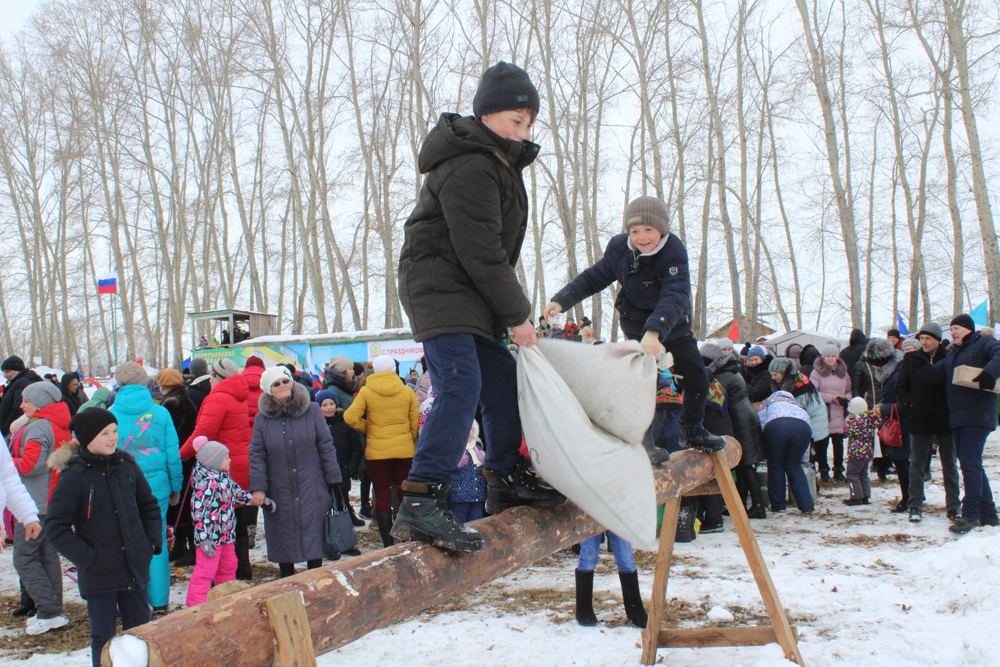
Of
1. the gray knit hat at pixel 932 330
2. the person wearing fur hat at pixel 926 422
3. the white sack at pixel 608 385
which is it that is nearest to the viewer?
the white sack at pixel 608 385

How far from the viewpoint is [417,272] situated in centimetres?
239

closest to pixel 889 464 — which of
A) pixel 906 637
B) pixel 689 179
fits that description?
pixel 906 637

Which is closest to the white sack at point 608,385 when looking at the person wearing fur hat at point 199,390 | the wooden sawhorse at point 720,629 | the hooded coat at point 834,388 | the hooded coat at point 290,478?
the wooden sawhorse at point 720,629

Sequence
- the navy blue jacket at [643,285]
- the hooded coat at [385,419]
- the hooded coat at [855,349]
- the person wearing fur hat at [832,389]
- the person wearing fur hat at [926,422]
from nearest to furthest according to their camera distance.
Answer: the navy blue jacket at [643,285] → the hooded coat at [385,419] → the person wearing fur hat at [926,422] → the person wearing fur hat at [832,389] → the hooded coat at [855,349]

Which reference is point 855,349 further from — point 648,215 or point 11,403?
point 11,403

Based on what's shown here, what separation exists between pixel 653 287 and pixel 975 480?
4565 mm

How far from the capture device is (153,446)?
5.05 meters

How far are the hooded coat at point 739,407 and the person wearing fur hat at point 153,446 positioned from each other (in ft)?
16.8

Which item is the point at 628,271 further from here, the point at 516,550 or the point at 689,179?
the point at 689,179

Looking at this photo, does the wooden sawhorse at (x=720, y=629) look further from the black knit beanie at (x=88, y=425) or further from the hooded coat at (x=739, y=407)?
the hooded coat at (x=739, y=407)

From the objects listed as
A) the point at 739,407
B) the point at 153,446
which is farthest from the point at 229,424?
the point at 739,407

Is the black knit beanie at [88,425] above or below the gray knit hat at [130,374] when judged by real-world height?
below

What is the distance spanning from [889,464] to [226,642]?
9754 millimetres

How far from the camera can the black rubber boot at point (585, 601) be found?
439cm
